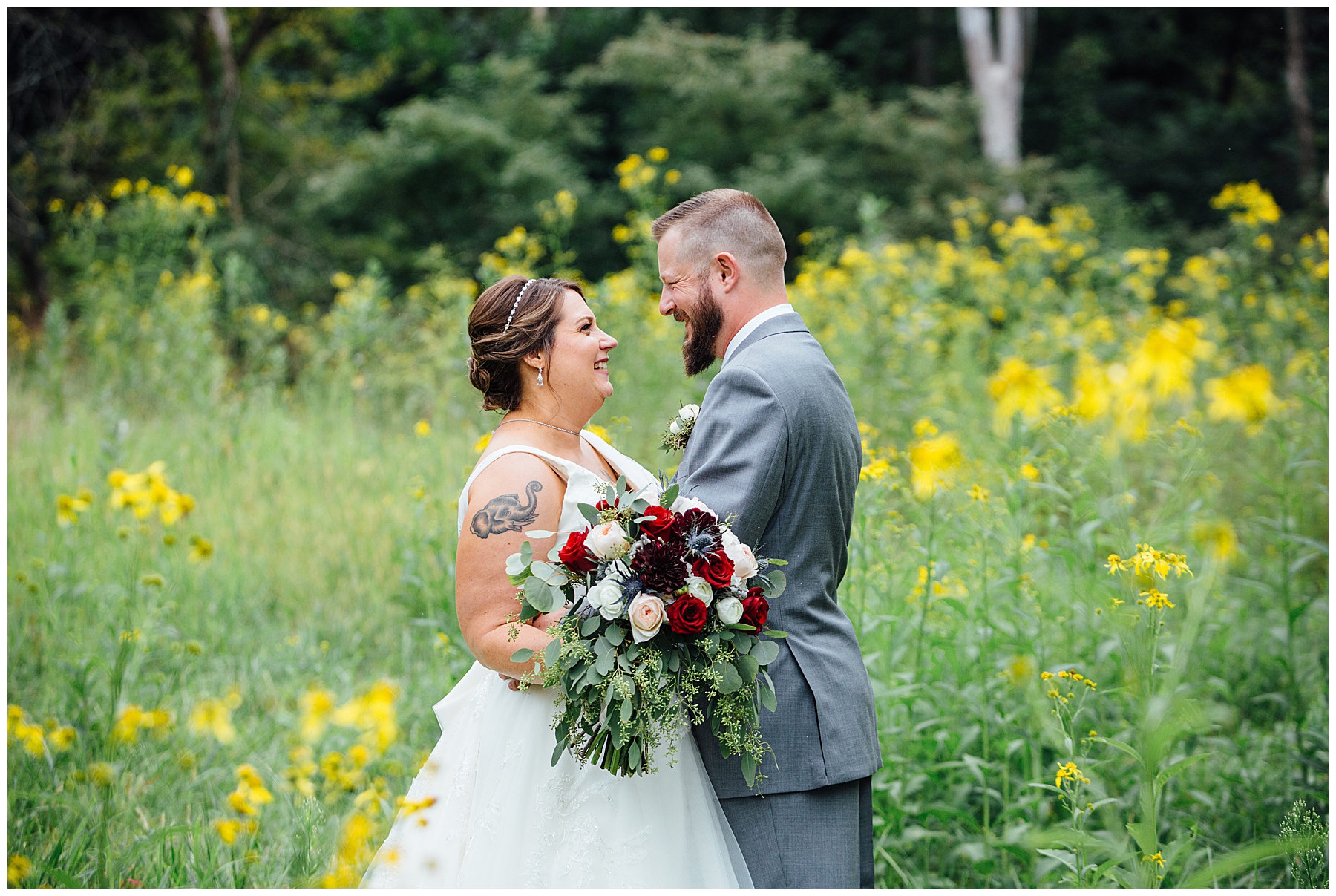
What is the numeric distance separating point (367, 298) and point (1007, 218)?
980 centimetres

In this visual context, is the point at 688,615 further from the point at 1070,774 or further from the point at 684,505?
the point at 1070,774

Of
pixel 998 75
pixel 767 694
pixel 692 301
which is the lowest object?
pixel 767 694

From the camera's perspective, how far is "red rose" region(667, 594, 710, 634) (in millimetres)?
1596

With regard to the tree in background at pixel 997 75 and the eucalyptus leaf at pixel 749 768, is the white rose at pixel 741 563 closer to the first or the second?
the eucalyptus leaf at pixel 749 768

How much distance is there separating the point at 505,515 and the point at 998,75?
567 inches

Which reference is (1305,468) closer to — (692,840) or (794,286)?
(794,286)

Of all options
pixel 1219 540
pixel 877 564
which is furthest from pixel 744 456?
pixel 877 564

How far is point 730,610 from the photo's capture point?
64.6 inches

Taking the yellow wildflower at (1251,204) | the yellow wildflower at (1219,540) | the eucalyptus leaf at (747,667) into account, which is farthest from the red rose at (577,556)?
the yellow wildflower at (1251,204)

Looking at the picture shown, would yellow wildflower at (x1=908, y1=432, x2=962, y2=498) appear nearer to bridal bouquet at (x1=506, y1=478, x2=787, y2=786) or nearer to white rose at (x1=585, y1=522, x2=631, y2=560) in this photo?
bridal bouquet at (x1=506, y1=478, x2=787, y2=786)

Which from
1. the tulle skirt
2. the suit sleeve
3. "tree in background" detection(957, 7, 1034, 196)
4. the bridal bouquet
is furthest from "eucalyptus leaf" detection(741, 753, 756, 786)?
"tree in background" detection(957, 7, 1034, 196)

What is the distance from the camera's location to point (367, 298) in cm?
597

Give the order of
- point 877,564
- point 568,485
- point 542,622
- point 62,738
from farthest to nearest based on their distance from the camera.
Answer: point 877,564 → point 62,738 → point 568,485 → point 542,622

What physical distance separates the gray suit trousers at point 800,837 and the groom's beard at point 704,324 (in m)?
0.97
